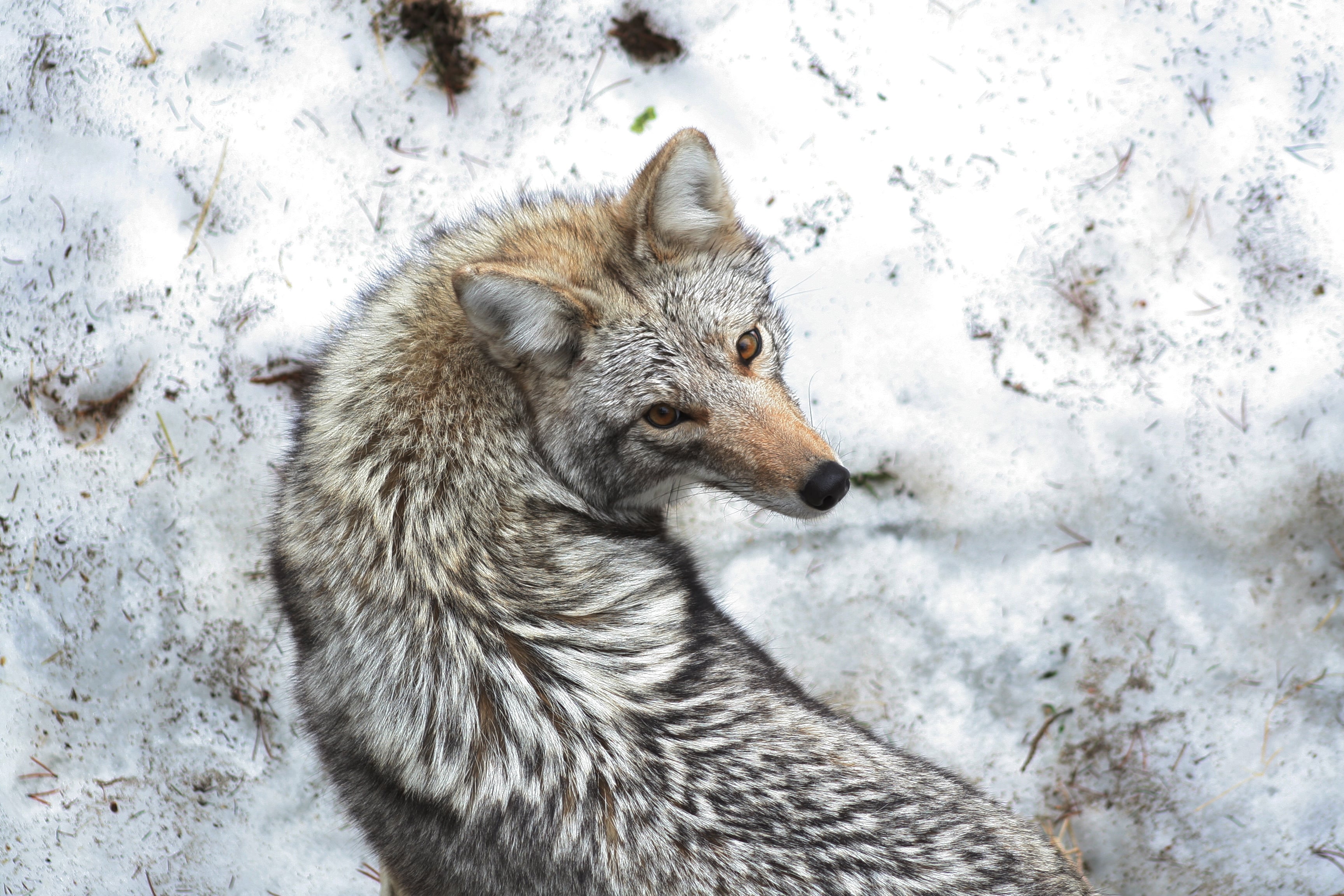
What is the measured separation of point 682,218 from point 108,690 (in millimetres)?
4058

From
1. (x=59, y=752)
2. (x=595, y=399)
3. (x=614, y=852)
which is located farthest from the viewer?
(x=59, y=752)

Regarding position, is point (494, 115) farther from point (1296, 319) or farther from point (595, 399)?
point (1296, 319)

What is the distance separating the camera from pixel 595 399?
323cm

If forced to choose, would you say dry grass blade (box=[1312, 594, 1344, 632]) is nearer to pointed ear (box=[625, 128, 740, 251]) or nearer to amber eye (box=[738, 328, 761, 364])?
amber eye (box=[738, 328, 761, 364])

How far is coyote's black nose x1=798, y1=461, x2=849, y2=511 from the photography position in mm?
3102

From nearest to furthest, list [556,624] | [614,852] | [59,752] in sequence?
[614,852], [556,624], [59,752]

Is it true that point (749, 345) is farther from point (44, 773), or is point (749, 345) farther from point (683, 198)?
point (44, 773)

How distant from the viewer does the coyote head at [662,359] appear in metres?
3.15

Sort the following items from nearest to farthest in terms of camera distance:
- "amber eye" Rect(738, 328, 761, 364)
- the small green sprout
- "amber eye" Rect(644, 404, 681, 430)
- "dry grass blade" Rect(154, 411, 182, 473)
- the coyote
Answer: the coyote < "amber eye" Rect(644, 404, 681, 430) < "amber eye" Rect(738, 328, 761, 364) < "dry grass blade" Rect(154, 411, 182, 473) < the small green sprout

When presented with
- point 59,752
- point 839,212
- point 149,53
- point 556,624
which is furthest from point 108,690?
point 839,212

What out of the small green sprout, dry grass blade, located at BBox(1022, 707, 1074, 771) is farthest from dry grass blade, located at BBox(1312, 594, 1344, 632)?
the small green sprout

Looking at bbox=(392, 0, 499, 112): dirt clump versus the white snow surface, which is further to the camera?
bbox=(392, 0, 499, 112): dirt clump

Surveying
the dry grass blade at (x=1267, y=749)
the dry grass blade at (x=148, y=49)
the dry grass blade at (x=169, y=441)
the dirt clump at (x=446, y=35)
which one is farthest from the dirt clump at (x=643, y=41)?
the dry grass blade at (x=1267, y=749)

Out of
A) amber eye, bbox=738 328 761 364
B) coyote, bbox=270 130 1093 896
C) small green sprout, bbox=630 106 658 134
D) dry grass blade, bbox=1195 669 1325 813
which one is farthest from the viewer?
small green sprout, bbox=630 106 658 134
